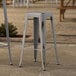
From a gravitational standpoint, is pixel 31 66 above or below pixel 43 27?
below

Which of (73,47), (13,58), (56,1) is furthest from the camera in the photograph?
(56,1)

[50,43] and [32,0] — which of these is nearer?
[50,43]

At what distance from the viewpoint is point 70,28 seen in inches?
476

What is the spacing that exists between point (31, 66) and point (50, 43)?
2617 millimetres

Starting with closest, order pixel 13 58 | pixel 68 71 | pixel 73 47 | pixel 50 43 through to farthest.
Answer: pixel 68 71
pixel 13 58
pixel 73 47
pixel 50 43

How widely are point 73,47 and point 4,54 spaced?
5.69 feet

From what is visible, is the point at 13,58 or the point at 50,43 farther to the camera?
the point at 50,43

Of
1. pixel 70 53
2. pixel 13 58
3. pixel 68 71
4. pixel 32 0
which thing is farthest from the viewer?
pixel 32 0

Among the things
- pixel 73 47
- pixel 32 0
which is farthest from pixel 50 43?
pixel 32 0

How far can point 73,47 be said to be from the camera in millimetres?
8539

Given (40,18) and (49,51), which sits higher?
(40,18)

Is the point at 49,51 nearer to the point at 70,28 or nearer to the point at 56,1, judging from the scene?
the point at 70,28

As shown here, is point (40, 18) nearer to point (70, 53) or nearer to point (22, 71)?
point (22, 71)

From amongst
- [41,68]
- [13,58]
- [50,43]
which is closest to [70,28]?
[50,43]
